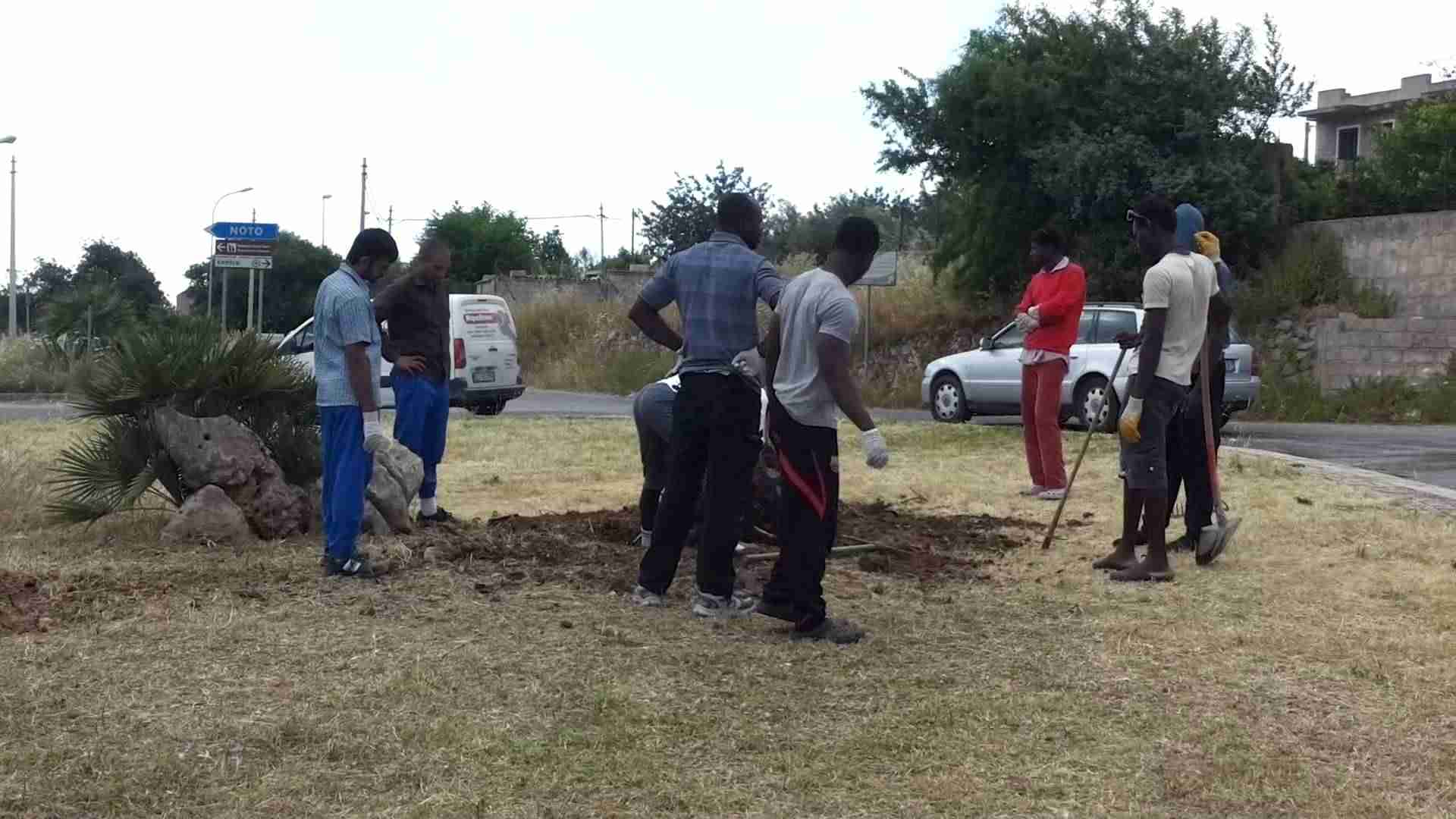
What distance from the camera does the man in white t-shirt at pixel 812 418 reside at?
5945mm

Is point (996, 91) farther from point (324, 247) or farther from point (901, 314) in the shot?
point (324, 247)

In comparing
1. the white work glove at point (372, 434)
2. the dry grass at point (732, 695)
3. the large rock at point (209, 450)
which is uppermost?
the white work glove at point (372, 434)

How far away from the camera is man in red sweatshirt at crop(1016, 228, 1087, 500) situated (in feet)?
33.9

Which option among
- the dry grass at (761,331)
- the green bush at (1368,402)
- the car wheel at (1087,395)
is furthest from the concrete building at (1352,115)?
the car wheel at (1087,395)

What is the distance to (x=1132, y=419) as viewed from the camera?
23.8 feet

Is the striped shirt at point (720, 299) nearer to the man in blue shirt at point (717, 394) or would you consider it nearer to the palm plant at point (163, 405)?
the man in blue shirt at point (717, 394)

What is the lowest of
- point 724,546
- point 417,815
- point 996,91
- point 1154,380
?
point 417,815

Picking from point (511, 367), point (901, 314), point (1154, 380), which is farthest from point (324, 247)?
point (1154, 380)

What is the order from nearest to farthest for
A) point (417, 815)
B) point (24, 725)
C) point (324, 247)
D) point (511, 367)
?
point (417, 815) → point (24, 725) → point (511, 367) → point (324, 247)

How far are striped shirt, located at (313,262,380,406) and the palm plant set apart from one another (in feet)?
5.86

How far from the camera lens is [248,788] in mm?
4223

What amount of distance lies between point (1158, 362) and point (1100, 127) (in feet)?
63.3

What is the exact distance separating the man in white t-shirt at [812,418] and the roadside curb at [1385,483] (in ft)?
16.8

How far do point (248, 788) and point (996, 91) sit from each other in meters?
23.3
